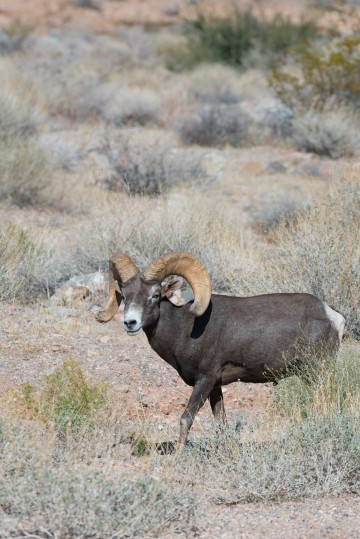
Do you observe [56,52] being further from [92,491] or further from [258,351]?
[92,491]

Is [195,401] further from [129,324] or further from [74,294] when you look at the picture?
[74,294]

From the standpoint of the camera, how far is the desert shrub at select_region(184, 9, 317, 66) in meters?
34.3

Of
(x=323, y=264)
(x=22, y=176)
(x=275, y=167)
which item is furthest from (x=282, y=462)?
(x=275, y=167)

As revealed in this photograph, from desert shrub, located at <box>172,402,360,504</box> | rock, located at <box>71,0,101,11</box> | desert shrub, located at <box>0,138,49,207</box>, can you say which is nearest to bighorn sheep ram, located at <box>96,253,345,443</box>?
desert shrub, located at <box>172,402,360,504</box>

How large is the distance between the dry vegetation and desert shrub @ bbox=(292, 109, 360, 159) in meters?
0.04

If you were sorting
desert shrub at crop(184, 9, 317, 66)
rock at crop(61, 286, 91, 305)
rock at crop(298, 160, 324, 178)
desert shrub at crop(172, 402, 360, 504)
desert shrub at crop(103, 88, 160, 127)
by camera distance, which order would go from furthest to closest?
desert shrub at crop(184, 9, 317, 66), desert shrub at crop(103, 88, 160, 127), rock at crop(298, 160, 324, 178), rock at crop(61, 286, 91, 305), desert shrub at crop(172, 402, 360, 504)

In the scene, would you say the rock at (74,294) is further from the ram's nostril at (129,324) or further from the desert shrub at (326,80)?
the desert shrub at (326,80)

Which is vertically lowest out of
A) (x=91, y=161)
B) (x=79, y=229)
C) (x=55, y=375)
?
(x=91, y=161)

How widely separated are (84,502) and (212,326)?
2.58 meters

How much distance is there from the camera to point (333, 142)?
21.4 m

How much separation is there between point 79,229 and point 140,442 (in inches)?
252

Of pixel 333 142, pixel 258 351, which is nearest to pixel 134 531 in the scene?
pixel 258 351

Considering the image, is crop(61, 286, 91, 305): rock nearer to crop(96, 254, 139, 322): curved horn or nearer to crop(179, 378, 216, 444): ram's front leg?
crop(96, 254, 139, 322): curved horn

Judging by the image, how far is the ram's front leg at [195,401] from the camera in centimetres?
796
